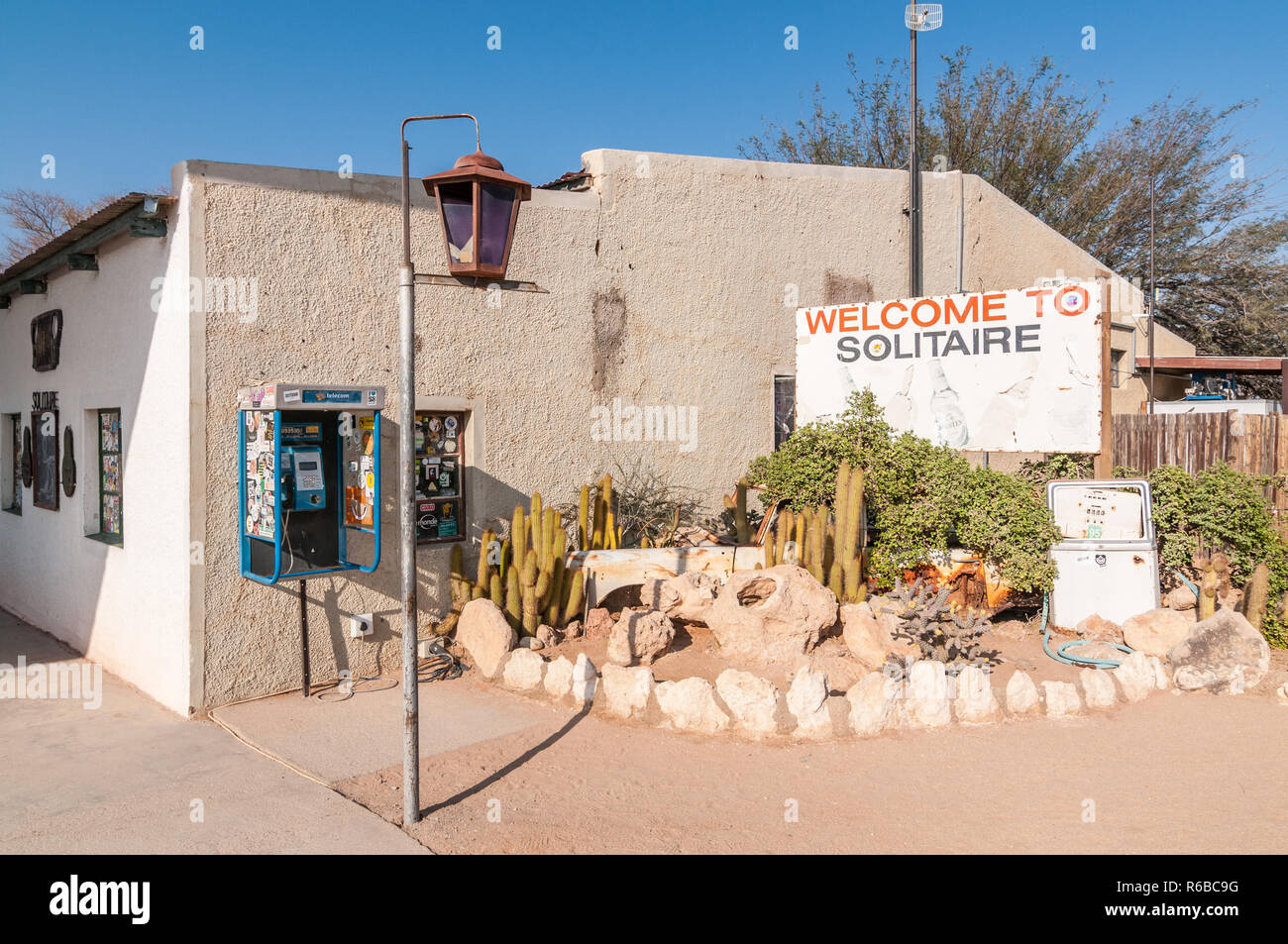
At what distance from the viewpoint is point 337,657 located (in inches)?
282

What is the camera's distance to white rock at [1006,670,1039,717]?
618 cm

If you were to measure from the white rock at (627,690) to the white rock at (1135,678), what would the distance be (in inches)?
126

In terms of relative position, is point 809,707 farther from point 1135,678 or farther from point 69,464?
point 69,464

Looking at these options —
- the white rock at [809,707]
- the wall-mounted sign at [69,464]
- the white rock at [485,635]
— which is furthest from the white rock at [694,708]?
the wall-mounted sign at [69,464]

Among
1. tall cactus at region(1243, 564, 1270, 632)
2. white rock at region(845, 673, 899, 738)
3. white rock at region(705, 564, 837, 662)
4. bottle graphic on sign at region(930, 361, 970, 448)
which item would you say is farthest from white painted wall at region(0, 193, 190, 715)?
tall cactus at region(1243, 564, 1270, 632)

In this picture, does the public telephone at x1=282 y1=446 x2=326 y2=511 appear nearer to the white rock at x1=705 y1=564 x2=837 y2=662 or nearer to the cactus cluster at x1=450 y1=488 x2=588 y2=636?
the cactus cluster at x1=450 y1=488 x2=588 y2=636

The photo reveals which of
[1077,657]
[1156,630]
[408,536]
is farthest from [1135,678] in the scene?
[408,536]

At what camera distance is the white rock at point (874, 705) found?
5961mm

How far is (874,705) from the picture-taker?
5.98 metres

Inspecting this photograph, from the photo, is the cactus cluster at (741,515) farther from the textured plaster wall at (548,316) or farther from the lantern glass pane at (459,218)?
the lantern glass pane at (459,218)

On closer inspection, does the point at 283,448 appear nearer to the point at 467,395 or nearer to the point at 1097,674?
the point at 467,395

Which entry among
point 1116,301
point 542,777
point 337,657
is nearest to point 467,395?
point 337,657

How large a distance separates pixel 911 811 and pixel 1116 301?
11.6m

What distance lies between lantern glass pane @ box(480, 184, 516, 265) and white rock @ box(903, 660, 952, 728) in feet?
12.0
